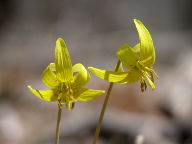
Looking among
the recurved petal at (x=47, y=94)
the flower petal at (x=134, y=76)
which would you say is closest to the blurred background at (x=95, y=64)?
the flower petal at (x=134, y=76)

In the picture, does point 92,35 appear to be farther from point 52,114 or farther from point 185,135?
point 185,135

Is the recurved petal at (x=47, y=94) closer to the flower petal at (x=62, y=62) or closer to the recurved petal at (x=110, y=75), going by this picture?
the flower petal at (x=62, y=62)

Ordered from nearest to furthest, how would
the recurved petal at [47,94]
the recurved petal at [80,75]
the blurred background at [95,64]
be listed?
1. the recurved petal at [47,94]
2. the recurved petal at [80,75]
3. the blurred background at [95,64]

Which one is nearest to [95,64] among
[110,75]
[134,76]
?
[134,76]

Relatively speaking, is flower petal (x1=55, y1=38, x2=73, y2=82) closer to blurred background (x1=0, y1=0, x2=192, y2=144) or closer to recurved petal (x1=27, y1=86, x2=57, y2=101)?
recurved petal (x1=27, y1=86, x2=57, y2=101)

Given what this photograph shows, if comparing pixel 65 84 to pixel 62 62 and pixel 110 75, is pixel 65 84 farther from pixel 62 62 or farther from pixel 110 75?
pixel 110 75

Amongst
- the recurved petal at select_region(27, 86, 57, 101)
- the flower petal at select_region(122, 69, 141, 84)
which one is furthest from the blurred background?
the recurved petal at select_region(27, 86, 57, 101)
